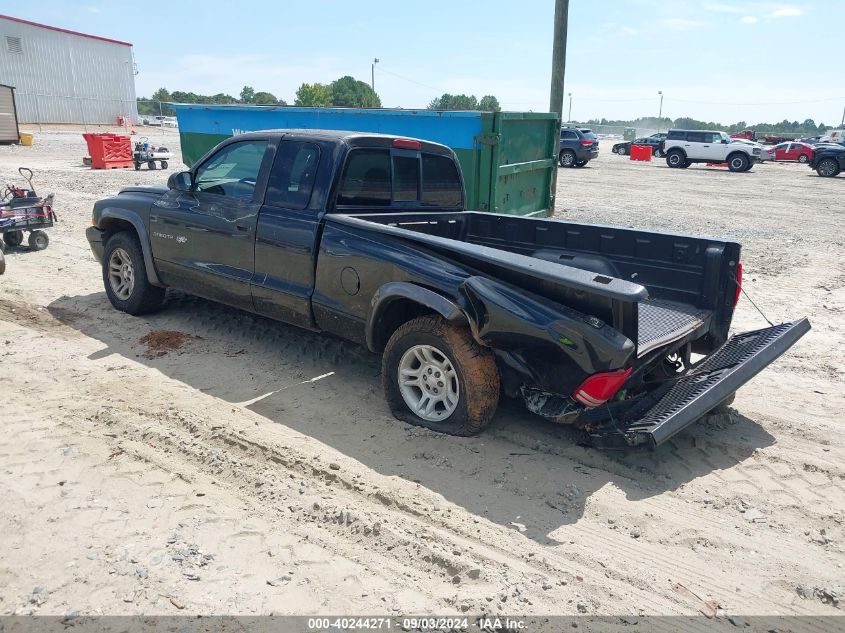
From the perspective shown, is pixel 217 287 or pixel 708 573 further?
pixel 217 287

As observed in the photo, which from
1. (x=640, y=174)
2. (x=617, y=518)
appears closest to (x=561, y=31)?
(x=617, y=518)

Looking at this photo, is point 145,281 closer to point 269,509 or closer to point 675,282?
point 269,509

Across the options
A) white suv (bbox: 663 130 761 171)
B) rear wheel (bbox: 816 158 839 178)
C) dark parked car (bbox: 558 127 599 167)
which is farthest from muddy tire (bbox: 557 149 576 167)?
rear wheel (bbox: 816 158 839 178)

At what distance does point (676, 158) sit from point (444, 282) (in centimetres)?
3138

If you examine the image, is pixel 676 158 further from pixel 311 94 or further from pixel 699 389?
pixel 311 94

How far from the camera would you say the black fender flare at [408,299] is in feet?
12.8

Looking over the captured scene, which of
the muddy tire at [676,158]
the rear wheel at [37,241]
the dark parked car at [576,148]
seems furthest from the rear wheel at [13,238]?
the muddy tire at [676,158]

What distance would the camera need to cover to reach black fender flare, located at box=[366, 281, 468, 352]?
391 cm

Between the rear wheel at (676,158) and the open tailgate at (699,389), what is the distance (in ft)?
98.0

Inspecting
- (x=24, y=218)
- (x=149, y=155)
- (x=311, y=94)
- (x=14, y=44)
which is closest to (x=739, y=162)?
(x=149, y=155)

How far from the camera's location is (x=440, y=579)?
116 inches

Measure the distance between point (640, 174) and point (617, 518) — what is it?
85.3 ft

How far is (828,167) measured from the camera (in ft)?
90.5

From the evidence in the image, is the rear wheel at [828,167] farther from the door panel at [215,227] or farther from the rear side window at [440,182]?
the door panel at [215,227]
